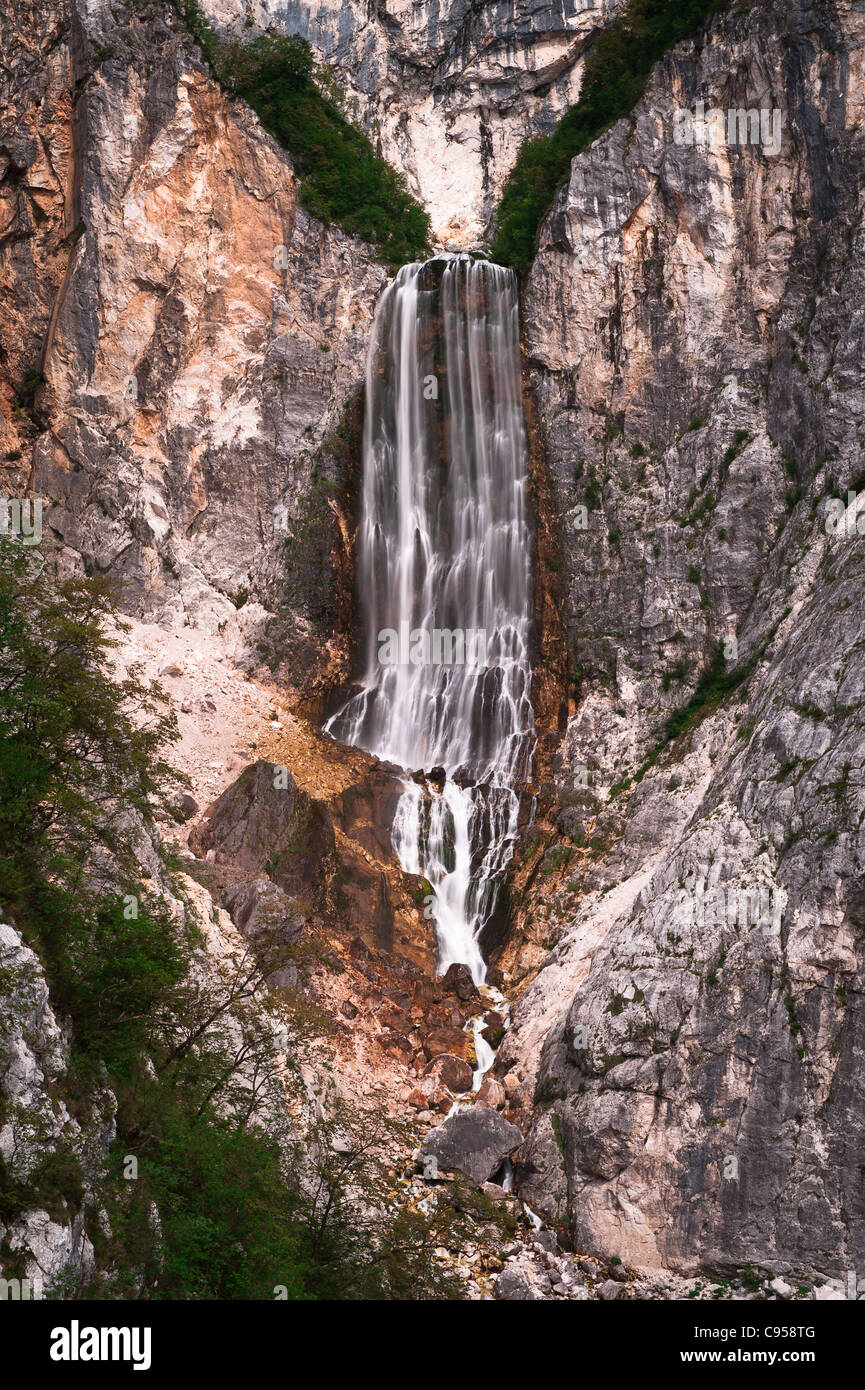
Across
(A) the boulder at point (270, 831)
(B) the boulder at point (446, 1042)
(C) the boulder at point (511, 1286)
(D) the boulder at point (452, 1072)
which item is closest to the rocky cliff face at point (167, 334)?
(A) the boulder at point (270, 831)

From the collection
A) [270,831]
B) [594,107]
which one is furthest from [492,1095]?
[594,107]

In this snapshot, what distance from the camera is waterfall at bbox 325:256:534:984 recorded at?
132ft

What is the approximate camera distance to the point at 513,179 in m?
49.0

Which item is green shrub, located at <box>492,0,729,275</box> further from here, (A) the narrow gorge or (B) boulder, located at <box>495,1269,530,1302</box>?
(B) boulder, located at <box>495,1269,530,1302</box>

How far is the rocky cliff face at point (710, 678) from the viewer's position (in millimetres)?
27203

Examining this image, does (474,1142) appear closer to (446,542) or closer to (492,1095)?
(492,1095)

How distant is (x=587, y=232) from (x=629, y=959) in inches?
936

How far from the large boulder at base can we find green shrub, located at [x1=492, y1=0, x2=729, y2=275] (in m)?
27.5

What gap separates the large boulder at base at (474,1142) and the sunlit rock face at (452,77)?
31.6 meters

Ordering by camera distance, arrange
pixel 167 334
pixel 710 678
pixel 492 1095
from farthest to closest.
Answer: pixel 167 334, pixel 710 678, pixel 492 1095

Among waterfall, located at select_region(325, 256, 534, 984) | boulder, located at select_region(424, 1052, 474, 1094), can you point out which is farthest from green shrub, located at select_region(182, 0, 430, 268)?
boulder, located at select_region(424, 1052, 474, 1094)

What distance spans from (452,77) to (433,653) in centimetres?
2299

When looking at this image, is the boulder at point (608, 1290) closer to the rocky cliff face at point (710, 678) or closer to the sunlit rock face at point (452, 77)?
the rocky cliff face at point (710, 678)

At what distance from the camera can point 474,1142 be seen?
94.8 ft
